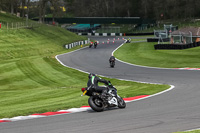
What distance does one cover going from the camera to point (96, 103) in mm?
15297

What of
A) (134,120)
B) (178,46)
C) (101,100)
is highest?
(101,100)

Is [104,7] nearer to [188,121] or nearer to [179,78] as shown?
[179,78]

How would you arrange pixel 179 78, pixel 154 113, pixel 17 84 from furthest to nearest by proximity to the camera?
1. pixel 17 84
2. pixel 179 78
3. pixel 154 113

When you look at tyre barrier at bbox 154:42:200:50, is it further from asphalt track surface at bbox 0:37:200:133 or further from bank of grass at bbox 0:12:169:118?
asphalt track surface at bbox 0:37:200:133

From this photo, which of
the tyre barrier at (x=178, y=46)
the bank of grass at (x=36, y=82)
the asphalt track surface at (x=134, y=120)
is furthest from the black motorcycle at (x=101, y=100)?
the tyre barrier at (x=178, y=46)

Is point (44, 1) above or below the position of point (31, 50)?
above

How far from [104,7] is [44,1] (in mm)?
67349

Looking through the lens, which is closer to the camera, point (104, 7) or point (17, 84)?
point (17, 84)

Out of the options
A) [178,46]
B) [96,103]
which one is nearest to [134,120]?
[96,103]

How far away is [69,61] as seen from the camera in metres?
47.2

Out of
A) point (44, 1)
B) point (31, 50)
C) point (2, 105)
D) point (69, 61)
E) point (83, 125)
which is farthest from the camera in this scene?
point (44, 1)

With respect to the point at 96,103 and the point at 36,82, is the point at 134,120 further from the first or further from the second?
the point at 36,82

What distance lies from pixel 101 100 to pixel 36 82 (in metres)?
16.0

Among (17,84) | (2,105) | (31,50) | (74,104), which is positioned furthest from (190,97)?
(31,50)
